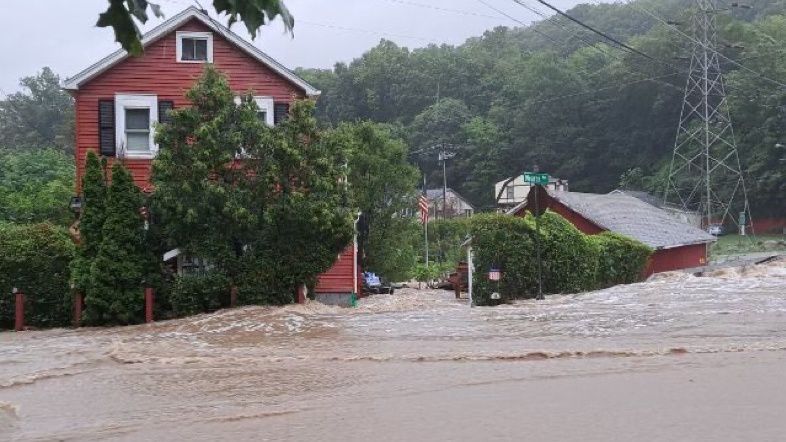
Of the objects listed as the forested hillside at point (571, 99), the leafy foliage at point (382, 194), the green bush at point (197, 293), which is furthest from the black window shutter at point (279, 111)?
the forested hillside at point (571, 99)

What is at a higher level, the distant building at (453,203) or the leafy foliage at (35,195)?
the distant building at (453,203)

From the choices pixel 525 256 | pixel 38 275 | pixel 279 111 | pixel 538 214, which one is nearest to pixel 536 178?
pixel 538 214

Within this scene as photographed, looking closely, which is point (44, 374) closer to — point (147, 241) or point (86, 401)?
point (86, 401)

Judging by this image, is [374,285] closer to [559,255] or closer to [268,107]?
[559,255]

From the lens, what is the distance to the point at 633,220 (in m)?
40.1

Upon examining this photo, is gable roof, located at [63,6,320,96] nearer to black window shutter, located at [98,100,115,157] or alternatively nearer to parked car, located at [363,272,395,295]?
black window shutter, located at [98,100,115,157]

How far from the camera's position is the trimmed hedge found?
2606 centimetres

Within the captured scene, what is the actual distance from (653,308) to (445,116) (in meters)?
75.7

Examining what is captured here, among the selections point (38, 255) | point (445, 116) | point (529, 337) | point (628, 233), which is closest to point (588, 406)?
point (529, 337)

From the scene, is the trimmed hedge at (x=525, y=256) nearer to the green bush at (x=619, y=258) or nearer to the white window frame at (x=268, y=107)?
the green bush at (x=619, y=258)

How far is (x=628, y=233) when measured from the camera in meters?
36.6

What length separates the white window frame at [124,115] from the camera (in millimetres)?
25172

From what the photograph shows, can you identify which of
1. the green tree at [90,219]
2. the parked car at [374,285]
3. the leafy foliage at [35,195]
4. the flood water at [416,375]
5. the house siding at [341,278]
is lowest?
the flood water at [416,375]

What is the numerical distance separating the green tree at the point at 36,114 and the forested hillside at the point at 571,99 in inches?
1279
